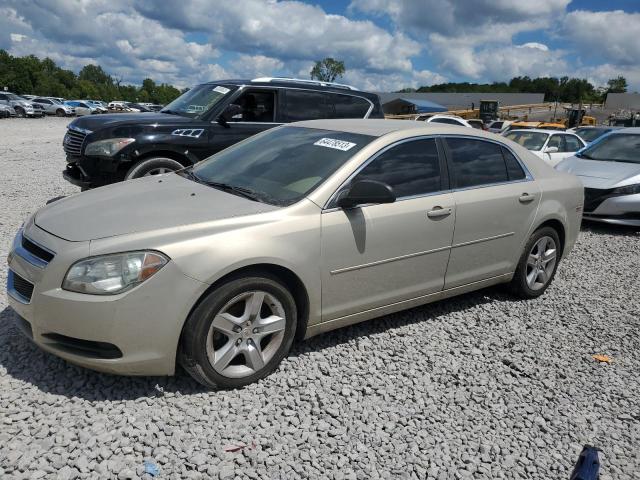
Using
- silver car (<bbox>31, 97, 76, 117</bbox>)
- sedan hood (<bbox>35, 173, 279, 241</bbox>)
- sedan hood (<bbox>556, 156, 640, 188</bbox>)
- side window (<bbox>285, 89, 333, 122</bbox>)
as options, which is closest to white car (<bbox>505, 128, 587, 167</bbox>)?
sedan hood (<bbox>556, 156, 640, 188</bbox>)

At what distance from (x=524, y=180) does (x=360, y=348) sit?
218 cm

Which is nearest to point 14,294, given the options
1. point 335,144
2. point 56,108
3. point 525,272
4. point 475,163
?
point 335,144

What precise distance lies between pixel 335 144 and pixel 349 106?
4.24 m

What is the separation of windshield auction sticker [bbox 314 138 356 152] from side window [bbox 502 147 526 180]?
5.32ft

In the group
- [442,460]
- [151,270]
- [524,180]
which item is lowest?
[442,460]

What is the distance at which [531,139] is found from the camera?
44.5 feet

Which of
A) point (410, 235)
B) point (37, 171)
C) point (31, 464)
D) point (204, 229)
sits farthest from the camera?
point (37, 171)

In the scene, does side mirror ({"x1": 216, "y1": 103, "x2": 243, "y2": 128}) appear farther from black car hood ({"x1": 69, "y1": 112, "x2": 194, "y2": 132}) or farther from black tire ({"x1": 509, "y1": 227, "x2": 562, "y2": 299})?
black tire ({"x1": 509, "y1": 227, "x2": 562, "y2": 299})

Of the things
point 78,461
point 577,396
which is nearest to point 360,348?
point 577,396

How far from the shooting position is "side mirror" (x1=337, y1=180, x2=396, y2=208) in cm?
336

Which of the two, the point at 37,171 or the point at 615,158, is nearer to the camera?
the point at 615,158

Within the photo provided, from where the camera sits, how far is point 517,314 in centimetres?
465

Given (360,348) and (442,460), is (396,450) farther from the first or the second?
(360,348)

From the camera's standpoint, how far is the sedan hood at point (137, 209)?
2982 mm
